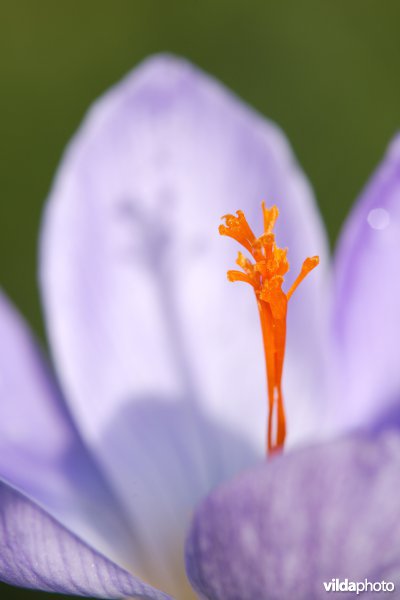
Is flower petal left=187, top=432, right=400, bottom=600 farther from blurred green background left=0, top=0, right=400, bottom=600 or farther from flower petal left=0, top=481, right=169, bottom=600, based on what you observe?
blurred green background left=0, top=0, right=400, bottom=600

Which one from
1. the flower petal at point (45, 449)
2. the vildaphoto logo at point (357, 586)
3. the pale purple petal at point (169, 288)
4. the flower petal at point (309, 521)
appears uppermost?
the pale purple petal at point (169, 288)

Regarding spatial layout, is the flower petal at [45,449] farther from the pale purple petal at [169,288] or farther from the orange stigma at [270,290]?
the orange stigma at [270,290]

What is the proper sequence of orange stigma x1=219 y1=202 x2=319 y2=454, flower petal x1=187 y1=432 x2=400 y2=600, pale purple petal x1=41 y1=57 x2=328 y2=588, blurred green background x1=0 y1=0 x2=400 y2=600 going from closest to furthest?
flower petal x1=187 y1=432 x2=400 y2=600 < orange stigma x1=219 y1=202 x2=319 y2=454 < pale purple petal x1=41 y1=57 x2=328 y2=588 < blurred green background x1=0 y1=0 x2=400 y2=600

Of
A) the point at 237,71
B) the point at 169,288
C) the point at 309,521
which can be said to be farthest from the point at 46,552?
the point at 237,71

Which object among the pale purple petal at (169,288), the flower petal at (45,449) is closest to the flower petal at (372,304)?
the pale purple petal at (169,288)

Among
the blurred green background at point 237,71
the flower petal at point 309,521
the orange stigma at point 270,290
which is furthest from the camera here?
the blurred green background at point 237,71

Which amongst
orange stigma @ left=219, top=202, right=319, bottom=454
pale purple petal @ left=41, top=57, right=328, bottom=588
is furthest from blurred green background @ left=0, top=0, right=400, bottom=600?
orange stigma @ left=219, top=202, right=319, bottom=454

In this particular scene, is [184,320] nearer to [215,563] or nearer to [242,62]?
[215,563]
